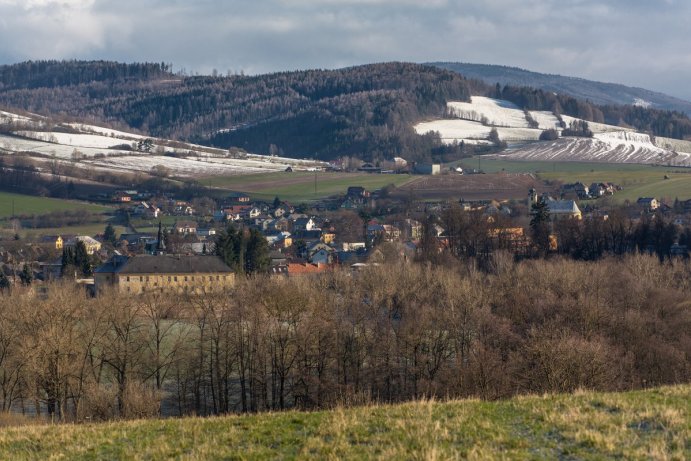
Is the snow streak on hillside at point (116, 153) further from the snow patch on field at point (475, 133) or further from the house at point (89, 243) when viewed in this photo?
the house at point (89, 243)

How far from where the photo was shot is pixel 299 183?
466 ft

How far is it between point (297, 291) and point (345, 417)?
29577 millimetres

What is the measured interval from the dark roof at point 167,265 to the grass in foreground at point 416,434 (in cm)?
5750

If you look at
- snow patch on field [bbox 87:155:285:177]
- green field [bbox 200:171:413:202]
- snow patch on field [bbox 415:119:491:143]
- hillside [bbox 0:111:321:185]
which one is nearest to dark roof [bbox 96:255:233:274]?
green field [bbox 200:171:413:202]

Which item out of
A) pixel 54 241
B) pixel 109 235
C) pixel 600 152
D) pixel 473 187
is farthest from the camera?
pixel 600 152

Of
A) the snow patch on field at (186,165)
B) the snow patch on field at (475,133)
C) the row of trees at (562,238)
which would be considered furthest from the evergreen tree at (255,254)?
the snow patch on field at (475,133)

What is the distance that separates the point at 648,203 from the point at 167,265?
5406 centimetres

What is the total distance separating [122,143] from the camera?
192 meters

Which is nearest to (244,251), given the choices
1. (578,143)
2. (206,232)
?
(206,232)

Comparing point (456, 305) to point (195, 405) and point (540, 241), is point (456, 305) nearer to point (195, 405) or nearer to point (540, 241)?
point (195, 405)

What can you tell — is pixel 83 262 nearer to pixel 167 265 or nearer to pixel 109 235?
pixel 167 265

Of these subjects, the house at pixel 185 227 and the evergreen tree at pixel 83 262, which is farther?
the house at pixel 185 227

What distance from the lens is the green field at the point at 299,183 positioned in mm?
134375

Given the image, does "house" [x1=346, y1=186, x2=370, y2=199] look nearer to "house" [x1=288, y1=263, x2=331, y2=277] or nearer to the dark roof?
"house" [x1=288, y1=263, x2=331, y2=277]
